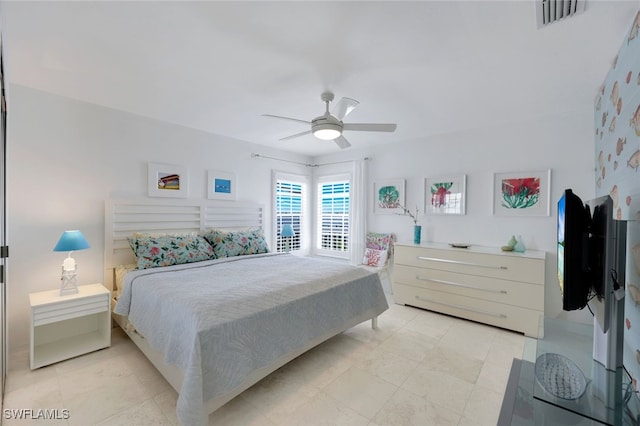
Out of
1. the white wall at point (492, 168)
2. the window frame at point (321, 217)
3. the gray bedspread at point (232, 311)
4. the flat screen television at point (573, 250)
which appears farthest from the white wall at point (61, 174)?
the flat screen television at point (573, 250)

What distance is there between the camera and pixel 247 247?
3537 mm

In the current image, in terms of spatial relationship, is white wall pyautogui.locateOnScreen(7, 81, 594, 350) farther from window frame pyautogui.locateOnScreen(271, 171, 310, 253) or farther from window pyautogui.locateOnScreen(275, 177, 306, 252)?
window pyautogui.locateOnScreen(275, 177, 306, 252)

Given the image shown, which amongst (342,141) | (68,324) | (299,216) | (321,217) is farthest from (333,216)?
(68,324)

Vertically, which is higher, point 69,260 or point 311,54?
point 311,54

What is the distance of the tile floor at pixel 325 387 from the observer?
1.72 meters

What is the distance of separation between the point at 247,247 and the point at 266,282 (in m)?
1.33

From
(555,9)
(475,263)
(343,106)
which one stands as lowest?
(475,263)

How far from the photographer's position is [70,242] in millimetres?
2342

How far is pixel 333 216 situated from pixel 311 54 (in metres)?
3.37

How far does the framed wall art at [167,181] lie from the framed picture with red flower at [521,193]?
392cm

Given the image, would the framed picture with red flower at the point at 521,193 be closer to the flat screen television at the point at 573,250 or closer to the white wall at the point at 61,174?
the flat screen television at the point at 573,250

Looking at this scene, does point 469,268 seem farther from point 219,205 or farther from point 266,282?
point 219,205

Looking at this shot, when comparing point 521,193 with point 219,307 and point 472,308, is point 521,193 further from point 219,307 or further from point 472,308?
point 219,307

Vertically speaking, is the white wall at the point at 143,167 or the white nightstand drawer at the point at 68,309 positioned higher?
the white wall at the point at 143,167
